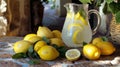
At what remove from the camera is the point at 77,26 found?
42.8 inches

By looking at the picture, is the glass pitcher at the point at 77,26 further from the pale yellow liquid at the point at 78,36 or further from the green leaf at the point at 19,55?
→ the green leaf at the point at 19,55

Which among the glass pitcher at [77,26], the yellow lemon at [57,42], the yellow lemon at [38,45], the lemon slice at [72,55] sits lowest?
the lemon slice at [72,55]

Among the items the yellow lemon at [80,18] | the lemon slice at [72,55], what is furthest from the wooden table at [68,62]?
the yellow lemon at [80,18]

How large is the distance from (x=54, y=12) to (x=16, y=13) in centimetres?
252

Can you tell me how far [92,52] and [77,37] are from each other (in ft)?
0.48

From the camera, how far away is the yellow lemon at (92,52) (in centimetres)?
97

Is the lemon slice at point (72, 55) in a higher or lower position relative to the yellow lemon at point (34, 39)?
lower

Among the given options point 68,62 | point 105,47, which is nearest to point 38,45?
point 68,62

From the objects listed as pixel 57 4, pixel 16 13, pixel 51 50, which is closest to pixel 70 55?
pixel 51 50

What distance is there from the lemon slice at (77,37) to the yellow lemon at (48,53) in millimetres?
137

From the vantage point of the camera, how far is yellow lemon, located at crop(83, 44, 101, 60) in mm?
967

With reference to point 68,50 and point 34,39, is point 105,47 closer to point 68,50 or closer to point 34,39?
point 68,50

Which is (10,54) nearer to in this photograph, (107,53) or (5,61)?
(5,61)

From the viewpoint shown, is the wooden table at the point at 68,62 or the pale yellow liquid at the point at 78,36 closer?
the wooden table at the point at 68,62
